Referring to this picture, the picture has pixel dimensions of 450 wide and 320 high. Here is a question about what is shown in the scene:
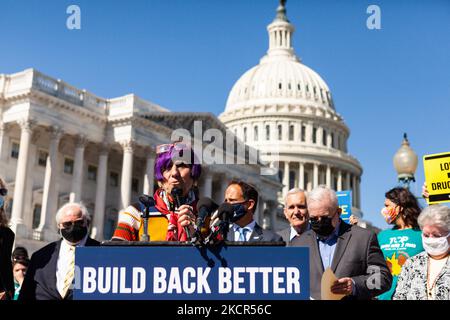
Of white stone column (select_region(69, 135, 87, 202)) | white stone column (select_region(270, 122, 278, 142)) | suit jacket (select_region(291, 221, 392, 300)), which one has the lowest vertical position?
suit jacket (select_region(291, 221, 392, 300))

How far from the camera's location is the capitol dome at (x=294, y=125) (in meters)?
105

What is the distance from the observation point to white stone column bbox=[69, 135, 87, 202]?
43219 millimetres

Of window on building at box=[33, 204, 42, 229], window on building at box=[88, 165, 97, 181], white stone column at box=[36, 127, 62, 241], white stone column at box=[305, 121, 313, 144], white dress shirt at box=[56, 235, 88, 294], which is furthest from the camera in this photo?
A: white stone column at box=[305, 121, 313, 144]

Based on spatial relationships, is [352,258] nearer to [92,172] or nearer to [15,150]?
[15,150]

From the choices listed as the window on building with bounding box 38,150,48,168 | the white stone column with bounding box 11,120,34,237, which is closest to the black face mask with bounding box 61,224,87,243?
the white stone column with bounding box 11,120,34,237

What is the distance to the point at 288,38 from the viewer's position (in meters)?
127

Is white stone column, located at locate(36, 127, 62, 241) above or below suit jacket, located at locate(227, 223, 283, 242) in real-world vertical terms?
above

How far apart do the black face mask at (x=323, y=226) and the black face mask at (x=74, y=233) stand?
209cm

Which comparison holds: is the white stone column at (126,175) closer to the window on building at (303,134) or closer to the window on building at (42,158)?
the window on building at (42,158)

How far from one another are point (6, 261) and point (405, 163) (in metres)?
10.2

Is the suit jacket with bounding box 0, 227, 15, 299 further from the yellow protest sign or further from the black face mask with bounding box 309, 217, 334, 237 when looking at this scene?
the yellow protest sign

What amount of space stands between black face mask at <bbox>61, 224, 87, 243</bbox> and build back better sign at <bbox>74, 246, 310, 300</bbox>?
1788 millimetres

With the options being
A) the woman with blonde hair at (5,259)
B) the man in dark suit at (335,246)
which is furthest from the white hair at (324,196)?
the woman with blonde hair at (5,259)
